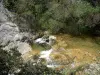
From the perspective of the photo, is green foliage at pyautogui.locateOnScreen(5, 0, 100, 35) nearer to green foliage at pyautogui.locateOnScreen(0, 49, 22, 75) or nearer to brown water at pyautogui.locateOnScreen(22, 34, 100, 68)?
brown water at pyautogui.locateOnScreen(22, 34, 100, 68)

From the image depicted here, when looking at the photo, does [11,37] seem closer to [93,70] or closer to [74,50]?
[74,50]

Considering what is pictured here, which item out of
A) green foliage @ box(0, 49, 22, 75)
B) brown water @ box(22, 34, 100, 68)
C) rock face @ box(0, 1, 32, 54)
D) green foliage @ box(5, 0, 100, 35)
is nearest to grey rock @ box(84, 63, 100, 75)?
brown water @ box(22, 34, 100, 68)

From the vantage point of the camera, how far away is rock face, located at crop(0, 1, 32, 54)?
35.3 feet

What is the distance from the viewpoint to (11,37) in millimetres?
11398

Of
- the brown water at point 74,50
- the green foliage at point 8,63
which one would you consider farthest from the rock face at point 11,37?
the green foliage at point 8,63

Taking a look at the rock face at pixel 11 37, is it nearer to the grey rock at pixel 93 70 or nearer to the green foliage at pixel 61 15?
the green foliage at pixel 61 15

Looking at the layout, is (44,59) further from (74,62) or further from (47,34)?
(47,34)

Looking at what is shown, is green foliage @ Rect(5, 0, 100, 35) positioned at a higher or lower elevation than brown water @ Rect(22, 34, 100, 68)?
higher

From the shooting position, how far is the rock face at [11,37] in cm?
1077

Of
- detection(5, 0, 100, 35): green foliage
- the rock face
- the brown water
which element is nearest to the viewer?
the brown water

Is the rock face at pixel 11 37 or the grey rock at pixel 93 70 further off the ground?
the grey rock at pixel 93 70

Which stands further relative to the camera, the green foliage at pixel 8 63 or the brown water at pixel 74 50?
the brown water at pixel 74 50

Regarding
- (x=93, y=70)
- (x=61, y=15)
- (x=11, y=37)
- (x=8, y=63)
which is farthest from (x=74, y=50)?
(x=8, y=63)

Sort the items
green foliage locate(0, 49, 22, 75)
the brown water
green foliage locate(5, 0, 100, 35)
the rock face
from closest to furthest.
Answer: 1. green foliage locate(0, 49, 22, 75)
2. the brown water
3. the rock face
4. green foliage locate(5, 0, 100, 35)
